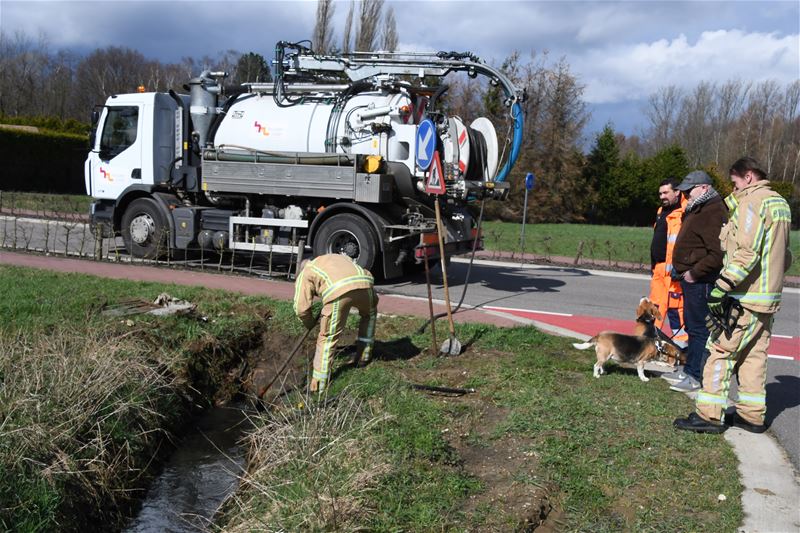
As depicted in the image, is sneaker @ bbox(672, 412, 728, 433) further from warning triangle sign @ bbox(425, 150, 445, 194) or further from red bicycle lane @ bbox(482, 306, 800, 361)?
warning triangle sign @ bbox(425, 150, 445, 194)

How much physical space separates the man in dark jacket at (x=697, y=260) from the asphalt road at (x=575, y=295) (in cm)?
63

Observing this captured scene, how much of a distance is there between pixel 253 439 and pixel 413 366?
6.95 ft

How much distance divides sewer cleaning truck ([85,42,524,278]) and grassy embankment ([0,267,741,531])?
14.3 feet

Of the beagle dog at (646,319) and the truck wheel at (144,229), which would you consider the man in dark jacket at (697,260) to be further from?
the truck wheel at (144,229)

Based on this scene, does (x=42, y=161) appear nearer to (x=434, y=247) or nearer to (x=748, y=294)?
(x=434, y=247)

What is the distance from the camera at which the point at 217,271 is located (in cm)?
1240

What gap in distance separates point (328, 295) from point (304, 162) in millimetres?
5879

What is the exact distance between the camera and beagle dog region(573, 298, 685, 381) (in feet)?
20.7

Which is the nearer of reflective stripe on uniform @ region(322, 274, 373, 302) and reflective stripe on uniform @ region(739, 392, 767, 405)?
reflective stripe on uniform @ region(739, 392, 767, 405)

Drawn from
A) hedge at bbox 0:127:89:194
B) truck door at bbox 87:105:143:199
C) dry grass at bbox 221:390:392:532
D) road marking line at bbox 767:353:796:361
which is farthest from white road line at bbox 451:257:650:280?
hedge at bbox 0:127:89:194

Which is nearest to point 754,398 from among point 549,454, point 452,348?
point 549,454

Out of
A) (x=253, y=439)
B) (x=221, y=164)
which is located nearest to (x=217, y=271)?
(x=221, y=164)

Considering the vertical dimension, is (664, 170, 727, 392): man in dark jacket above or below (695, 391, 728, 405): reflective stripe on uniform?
above

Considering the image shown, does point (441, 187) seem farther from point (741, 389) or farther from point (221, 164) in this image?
point (221, 164)
